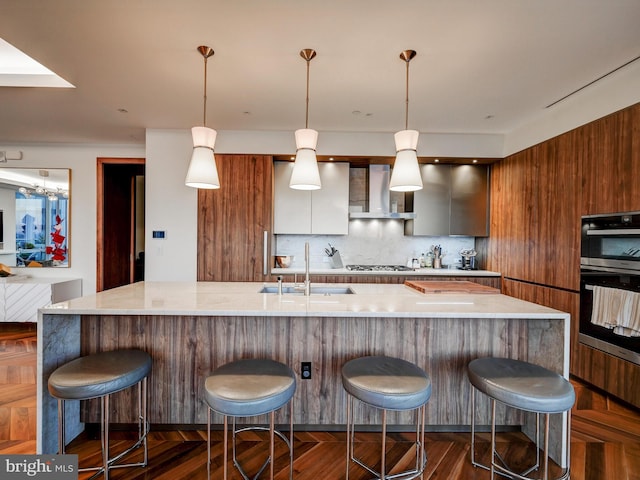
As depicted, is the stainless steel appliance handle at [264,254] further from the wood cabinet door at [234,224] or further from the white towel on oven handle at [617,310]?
the white towel on oven handle at [617,310]

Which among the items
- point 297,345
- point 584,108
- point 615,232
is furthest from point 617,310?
point 297,345

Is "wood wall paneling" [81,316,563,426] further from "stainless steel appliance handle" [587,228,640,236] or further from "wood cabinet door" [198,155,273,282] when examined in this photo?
"wood cabinet door" [198,155,273,282]

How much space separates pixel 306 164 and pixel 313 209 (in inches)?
82.0

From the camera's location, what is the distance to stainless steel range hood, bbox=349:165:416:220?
4.20m

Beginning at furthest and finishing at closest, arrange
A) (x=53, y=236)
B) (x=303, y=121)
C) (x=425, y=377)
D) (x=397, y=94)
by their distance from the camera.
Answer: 1. (x=53, y=236)
2. (x=303, y=121)
3. (x=397, y=94)
4. (x=425, y=377)

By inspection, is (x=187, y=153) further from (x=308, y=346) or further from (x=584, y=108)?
(x=584, y=108)

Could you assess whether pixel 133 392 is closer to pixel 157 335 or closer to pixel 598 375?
pixel 157 335

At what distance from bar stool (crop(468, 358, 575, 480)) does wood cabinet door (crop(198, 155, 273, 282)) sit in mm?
2707

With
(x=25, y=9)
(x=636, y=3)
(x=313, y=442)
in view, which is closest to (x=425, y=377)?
(x=313, y=442)

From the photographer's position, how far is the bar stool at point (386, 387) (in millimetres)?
1431

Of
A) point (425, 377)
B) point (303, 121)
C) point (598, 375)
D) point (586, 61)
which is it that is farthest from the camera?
point (303, 121)

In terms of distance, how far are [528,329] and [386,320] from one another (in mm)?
874

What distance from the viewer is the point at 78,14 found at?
1.90m

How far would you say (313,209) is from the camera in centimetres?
415
